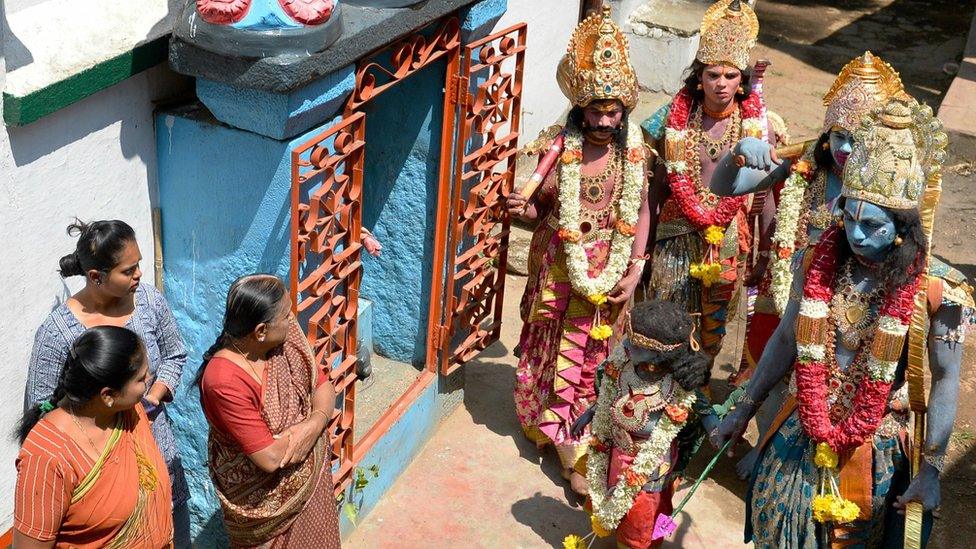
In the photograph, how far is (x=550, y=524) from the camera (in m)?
5.31

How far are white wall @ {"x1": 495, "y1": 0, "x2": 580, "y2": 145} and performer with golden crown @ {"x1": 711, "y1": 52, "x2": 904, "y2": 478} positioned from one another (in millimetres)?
3199

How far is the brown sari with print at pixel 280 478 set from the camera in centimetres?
379

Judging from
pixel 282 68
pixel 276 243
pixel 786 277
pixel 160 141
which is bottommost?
pixel 786 277

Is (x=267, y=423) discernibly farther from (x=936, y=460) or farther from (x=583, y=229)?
(x=936, y=460)

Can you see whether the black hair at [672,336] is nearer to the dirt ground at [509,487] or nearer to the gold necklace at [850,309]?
the gold necklace at [850,309]

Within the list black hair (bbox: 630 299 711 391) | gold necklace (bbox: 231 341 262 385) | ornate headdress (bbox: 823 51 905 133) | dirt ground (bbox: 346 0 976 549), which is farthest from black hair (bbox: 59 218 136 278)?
ornate headdress (bbox: 823 51 905 133)

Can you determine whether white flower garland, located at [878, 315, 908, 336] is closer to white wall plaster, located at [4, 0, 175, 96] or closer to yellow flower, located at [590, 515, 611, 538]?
yellow flower, located at [590, 515, 611, 538]

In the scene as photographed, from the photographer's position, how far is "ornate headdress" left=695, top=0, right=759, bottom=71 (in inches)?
214

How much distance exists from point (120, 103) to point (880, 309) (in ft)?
8.96

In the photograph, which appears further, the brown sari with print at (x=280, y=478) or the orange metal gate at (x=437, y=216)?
the orange metal gate at (x=437, y=216)

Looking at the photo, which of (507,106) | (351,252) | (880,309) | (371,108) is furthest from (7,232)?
(880,309)

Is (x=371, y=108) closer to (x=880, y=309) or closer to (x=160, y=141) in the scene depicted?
(x=160, y=141)

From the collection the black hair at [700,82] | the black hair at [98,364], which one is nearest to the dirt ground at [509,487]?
the black hair at [700,82]

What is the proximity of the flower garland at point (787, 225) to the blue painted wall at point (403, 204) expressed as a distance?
1.68m
